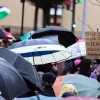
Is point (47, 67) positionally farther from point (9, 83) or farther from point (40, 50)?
point (9, 83)

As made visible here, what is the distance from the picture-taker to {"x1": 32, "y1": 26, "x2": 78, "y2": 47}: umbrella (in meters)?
10.7

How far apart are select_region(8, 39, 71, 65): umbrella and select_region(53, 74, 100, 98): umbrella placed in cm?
202

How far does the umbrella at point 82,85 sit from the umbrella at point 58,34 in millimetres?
4357

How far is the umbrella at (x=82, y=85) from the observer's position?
586 cm

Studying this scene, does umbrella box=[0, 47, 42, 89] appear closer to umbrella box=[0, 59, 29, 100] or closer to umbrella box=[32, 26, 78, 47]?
umbrella box=[0, 59, 29, 100]

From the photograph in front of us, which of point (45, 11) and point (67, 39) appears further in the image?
point (45, 11)

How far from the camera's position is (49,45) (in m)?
8.43

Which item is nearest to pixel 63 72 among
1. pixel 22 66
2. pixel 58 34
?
pixel 22 66

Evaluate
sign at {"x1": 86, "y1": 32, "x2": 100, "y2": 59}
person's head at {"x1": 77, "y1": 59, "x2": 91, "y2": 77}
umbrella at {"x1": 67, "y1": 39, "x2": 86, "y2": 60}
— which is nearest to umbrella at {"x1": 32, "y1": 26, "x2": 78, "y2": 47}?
umbrella at {"x1": 67, "y1": 39, "x2": 86, "y2": 60}

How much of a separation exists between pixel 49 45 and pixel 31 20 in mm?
33275

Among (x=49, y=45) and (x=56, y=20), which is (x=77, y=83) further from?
(x=56, y=20)

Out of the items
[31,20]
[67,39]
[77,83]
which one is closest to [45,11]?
[31,20]

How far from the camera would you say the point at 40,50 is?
27.1ft

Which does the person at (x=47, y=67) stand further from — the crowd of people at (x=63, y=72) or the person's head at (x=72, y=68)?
the person's head at (x=72, y=68)
